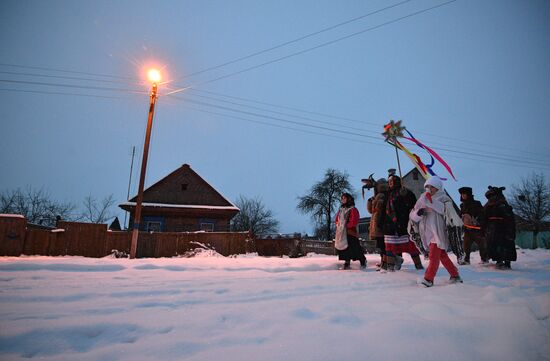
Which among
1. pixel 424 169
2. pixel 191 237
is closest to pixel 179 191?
pixel 191 237

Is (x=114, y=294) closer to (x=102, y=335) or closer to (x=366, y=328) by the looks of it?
(x=102, y=335)

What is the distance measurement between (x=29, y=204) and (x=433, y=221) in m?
32.4

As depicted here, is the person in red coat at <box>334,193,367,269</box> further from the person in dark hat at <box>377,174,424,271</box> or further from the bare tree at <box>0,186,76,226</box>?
the bare tree at <box>0,186,76,226</box>

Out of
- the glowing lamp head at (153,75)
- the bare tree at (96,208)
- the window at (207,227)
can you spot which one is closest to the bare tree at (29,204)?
the bare tree at (96,208)

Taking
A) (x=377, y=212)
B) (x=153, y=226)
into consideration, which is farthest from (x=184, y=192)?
(x=377, y=212)

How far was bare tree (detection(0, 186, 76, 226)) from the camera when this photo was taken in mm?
24359

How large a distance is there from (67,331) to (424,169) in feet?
24.2

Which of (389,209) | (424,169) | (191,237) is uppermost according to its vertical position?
(424,169)

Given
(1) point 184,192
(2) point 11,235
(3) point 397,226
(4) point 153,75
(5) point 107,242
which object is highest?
(4) point 153,75

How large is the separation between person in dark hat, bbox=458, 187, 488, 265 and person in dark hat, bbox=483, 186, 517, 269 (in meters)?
0.45

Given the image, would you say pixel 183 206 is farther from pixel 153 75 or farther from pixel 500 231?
pixel 500 231

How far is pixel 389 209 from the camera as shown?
529cm

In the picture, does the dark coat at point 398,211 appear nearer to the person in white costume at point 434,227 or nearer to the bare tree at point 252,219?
the person in white costume at point 434,227

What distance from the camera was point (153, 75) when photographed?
11.1m
